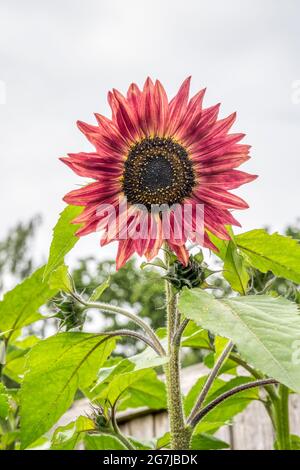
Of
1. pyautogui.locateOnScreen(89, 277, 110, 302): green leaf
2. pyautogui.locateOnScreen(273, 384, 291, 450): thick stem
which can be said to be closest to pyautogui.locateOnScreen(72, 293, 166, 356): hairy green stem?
pyautogui.locateOnScreen(89, 277, 110, 302): green leaf

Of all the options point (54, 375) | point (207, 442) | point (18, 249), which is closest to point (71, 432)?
point (54, 375)

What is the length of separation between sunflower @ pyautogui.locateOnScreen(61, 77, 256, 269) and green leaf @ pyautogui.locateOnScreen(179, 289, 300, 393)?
0.07 metres

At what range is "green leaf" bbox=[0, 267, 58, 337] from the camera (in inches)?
32.6

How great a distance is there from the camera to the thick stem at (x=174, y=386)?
0.57m

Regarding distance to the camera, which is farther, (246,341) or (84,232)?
(84,232)

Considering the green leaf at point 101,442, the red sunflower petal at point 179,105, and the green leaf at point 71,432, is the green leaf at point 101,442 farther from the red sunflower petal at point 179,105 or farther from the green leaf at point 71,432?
the red sunflower petal at point 179,105

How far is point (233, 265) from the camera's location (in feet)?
2.00

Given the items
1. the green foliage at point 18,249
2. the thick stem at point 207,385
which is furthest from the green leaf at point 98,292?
the green foliage at point 18,249

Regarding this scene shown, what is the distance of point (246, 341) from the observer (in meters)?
0.46

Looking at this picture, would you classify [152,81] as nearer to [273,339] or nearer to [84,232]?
[84,232]

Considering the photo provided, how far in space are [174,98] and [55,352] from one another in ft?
0.80

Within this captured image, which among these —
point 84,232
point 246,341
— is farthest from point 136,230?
point 246,341

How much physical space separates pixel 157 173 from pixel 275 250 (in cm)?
13

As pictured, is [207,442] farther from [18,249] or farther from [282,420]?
[18,249]
